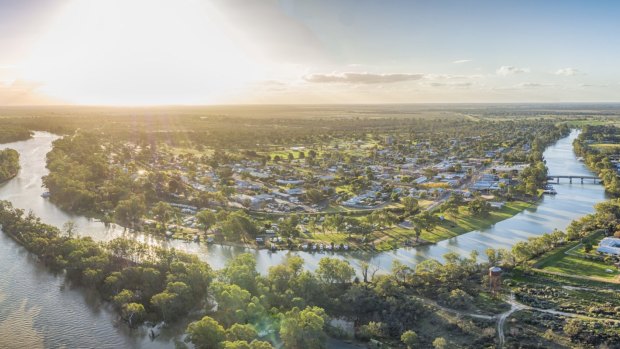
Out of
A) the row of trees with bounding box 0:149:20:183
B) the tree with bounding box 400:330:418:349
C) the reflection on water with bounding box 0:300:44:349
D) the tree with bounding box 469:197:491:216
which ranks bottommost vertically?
the reflection on water with bounding box 0:300:44:349

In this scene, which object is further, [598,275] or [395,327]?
[598,275]

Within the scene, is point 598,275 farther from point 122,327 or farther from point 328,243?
point 122,327

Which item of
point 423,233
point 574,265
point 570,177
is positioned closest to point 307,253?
point 423,233

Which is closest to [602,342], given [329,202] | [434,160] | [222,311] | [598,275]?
[598,275]

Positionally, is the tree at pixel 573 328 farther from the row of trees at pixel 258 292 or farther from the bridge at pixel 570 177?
the bridge at pixel 570 177

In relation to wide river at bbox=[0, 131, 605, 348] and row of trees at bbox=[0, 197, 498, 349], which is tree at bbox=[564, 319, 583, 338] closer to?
row of trees at bbox=[0, 197, 498, 349]

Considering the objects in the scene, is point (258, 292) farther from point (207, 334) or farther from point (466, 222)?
point (466, 222)

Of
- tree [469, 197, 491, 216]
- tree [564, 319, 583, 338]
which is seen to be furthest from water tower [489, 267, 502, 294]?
tree [469, 197, 491, 216]
